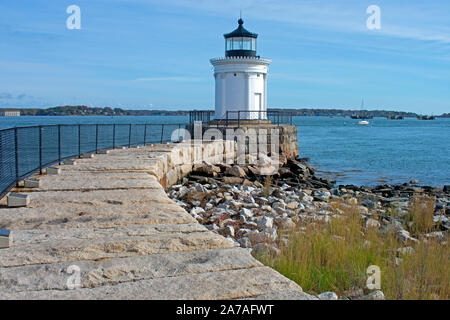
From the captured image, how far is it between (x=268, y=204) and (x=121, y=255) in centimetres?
692

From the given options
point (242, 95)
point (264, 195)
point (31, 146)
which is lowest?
point (264, 195)

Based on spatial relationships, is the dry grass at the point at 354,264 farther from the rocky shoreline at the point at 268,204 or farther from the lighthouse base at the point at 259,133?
the lighthouse base at the point at 259,133

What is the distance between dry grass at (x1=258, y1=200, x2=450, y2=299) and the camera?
13.9 feet

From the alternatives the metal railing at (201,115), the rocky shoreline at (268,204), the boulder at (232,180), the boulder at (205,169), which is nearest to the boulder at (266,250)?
the rocky shoreline at (268,204)

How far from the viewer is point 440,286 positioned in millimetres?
4184

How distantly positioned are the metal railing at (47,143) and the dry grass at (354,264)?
13.8ft

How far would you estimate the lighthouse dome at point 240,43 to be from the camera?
23.2 m

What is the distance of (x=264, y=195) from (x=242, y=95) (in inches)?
472

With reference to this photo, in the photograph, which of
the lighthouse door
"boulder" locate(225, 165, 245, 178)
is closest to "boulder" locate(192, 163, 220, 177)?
"boulder" locate(225, 165, 245, 178)
